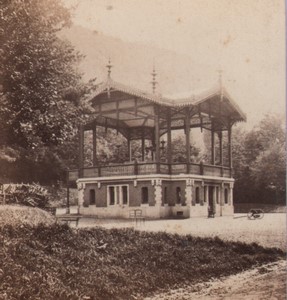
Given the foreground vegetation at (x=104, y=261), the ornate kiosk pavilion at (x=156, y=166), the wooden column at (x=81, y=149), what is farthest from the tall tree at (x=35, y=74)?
the foreground vegetation at (x=104, y=261)

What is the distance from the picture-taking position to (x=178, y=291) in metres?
3.24

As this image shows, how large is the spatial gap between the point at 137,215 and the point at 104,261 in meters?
0.62

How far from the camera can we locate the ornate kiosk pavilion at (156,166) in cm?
387

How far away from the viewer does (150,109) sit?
189 inches

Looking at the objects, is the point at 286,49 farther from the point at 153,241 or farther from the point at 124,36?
the point at 153,241

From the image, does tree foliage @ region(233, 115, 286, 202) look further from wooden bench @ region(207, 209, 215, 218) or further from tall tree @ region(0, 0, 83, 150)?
tall tree @ region(0, 0, 83, 150)

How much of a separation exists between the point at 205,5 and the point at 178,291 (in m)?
1.92

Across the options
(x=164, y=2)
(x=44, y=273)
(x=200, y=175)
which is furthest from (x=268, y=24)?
(x=44, y=273)

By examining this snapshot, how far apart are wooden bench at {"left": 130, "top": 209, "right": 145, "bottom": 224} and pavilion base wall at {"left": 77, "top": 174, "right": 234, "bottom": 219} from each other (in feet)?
0.08

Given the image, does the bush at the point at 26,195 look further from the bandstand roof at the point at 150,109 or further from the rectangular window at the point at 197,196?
the rectangular window at the point at 197,196

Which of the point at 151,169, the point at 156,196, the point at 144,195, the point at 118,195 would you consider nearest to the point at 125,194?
the point at 118,195

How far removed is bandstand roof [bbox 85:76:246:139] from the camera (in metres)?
3.97

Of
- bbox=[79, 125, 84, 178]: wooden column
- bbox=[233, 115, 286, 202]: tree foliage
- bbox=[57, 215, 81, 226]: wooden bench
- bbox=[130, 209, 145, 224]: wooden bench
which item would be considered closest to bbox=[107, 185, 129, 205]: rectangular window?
bbox=[130, 209, 145, 224]: wooden bench

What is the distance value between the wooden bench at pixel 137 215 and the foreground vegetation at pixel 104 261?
13 centimetres
